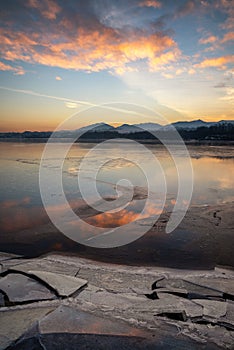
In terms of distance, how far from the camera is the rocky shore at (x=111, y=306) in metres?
2.83

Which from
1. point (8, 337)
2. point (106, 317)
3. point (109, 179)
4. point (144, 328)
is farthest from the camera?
point (109, 179)

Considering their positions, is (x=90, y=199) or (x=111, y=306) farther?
(x=90, y=199)

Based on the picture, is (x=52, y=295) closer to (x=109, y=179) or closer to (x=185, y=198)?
(x=185, y=198)

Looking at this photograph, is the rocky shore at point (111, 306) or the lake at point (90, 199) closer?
the rocky shore at point (111, 306)

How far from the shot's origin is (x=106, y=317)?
3.26 metres

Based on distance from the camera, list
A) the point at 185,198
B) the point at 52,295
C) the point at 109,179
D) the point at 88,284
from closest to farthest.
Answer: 1. the point at 52,295
2. the point at 88,284
3. the point at 185,198
4. the point at 109,179

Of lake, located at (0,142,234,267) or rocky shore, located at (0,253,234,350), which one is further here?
lake, located at (0,142,234,267)

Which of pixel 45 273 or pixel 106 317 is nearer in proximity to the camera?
pixel 106 317

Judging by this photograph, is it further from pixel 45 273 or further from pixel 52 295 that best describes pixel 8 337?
pixel 45 273

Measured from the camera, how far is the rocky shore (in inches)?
111

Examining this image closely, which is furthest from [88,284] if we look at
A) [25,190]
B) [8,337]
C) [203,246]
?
[25,190]

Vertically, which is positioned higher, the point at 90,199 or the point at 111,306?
the point at 90,199

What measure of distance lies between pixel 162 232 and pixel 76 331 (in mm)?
4338

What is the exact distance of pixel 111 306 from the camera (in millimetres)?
3553
